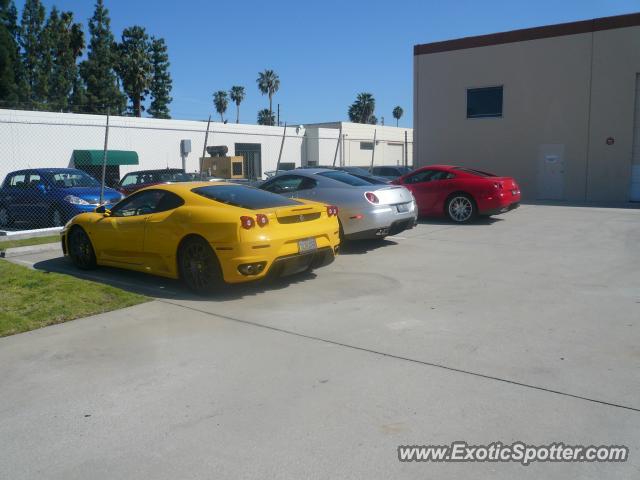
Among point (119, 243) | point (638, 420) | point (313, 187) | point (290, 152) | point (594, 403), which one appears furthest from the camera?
point (290, 152)

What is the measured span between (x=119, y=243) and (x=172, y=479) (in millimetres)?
5266

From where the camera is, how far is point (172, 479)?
124 inches

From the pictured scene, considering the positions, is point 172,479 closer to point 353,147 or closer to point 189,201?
point 189,201

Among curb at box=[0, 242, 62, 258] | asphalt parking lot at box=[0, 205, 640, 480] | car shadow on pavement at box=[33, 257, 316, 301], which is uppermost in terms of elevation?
curb at box=[0, 242, 62, 258]

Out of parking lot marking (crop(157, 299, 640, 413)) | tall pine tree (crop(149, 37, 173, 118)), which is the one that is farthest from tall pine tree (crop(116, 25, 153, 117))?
parking lot marking (crop(157, 299, 640, 413))

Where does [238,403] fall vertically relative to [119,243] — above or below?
below

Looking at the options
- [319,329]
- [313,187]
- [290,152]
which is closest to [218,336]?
[319,329]

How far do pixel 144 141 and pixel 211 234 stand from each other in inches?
1042

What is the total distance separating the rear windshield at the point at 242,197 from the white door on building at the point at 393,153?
40.1 metres

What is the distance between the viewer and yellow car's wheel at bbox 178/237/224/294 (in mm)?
6875

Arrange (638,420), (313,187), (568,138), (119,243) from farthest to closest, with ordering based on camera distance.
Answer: (568,138), (313,187), (119,243), (638,420)

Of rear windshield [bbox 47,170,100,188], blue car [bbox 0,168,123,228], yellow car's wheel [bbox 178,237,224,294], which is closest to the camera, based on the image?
yellow car's wheel [bbox 178,237,224,294]

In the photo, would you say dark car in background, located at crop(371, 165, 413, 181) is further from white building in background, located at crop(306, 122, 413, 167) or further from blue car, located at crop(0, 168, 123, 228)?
white building in background, located at crop(306, 122, 413, 167)

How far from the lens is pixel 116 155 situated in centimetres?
2958
